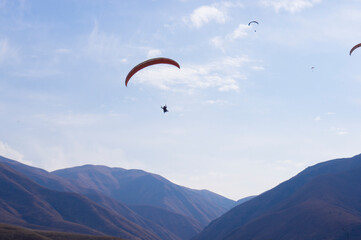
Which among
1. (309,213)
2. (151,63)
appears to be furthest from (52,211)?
(151,63)

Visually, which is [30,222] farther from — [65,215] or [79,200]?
[79,200]

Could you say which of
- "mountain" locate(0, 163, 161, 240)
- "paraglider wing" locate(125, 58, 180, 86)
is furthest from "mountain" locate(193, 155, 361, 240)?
"paraglider wing" locate(125, 58, 180, 86)

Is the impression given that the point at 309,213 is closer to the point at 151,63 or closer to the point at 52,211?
the point at 52,211

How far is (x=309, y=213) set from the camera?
424 feet

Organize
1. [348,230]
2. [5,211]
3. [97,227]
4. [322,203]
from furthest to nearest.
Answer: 1. [97,227]
2. [5,211]
3. [322,203]
4. [348,230]

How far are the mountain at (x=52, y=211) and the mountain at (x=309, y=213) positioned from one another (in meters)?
43.2

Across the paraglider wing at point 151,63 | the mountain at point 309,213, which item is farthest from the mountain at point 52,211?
the paraglider wing at point 151,63

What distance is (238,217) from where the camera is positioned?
18988cm

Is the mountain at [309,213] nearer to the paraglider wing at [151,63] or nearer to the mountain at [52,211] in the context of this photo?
the mountain at [52,211]

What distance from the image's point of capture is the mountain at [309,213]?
115m

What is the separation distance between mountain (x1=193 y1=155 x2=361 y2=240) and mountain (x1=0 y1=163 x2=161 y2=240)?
4322cm

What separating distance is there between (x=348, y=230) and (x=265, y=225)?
39176mm

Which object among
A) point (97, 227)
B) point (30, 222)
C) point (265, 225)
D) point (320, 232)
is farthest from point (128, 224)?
point (320, 232)

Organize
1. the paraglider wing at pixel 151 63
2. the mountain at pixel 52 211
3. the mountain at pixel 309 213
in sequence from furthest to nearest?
the mountain at pixel 52 211 → the mountain at pixel 309 213 → the paraglider wing at pixel 151 63
